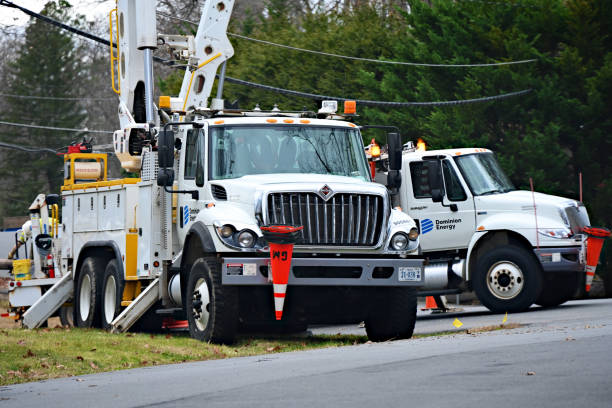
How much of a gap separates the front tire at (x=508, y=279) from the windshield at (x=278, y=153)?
4.59 metres

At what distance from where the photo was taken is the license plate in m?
13.7

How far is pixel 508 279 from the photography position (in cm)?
1856

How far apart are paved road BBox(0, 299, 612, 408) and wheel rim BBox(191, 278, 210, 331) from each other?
1.68 meters

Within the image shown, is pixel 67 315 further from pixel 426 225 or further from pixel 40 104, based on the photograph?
pixel 40 104

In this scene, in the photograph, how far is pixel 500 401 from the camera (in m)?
7.57

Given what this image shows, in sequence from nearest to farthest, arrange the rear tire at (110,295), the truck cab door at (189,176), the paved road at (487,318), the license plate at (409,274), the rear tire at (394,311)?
the license plate at (409,274), the rear tire at (394,311), the truck cab door at (189,176), the paved road at (487,318), the rear tire at (110,295)

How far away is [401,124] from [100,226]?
1395 centimetres

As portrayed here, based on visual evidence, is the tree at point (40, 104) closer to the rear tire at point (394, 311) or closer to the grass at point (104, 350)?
the grass at point (104, 350)

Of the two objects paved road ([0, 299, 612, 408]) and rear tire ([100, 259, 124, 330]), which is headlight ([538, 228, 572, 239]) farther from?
rear tire ([100, 259, 124, 330])

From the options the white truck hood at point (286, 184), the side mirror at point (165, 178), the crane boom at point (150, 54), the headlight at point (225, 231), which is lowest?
the headlight at point (225, 231)

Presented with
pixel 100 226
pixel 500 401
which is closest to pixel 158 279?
pixel 100 226

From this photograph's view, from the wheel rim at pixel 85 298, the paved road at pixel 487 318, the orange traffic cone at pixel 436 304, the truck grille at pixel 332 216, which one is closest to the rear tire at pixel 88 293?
the wheel rim at pixel 85 298

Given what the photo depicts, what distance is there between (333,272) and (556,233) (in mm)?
6170

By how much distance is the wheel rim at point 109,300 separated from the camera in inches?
683
